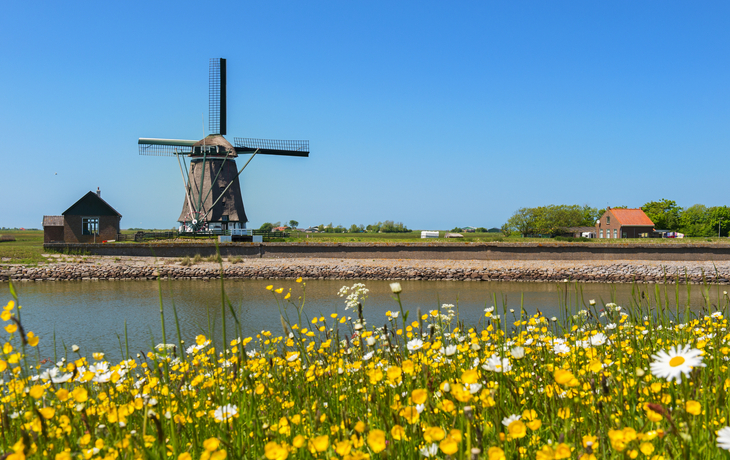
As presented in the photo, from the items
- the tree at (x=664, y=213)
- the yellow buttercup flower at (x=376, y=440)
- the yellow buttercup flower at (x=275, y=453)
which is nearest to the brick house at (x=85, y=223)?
the yellow buttercup flower at (x=275, y=453)

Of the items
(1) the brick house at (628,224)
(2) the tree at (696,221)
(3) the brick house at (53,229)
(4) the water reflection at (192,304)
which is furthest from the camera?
(2) the tree at (696,221)

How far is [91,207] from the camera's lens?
3575cm

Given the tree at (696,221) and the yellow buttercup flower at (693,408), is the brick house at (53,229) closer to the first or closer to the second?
the yellow buttercup flower at (693,408)

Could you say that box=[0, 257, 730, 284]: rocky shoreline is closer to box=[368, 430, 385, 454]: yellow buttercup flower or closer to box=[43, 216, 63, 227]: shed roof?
box=[43, 216, 63, 227]: shed roof

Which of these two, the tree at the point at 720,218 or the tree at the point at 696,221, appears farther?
the tree at the point at 720,218

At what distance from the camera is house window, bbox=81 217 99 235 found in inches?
1401

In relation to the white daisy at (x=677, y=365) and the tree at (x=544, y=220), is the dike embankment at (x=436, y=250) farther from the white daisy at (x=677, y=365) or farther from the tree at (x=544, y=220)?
the tree at (x=544, y=220)

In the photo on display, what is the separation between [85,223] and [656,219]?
266ft

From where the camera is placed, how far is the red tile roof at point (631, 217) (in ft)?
215

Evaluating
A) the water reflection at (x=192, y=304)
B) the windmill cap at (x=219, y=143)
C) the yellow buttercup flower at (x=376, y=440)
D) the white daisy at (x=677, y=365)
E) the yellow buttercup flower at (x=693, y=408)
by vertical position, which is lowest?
the water reflection at (x=192, y=304)

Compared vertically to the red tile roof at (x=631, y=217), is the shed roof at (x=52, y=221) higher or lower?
lower

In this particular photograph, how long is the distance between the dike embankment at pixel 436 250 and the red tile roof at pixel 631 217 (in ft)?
136

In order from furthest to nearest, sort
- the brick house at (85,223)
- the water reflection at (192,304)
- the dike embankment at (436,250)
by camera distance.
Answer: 1. the brick house at (85,223)
2. the dike embankment at (436,250)
3. the water reflection at (192,304)

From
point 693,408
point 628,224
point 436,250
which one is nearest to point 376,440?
point 693,408
